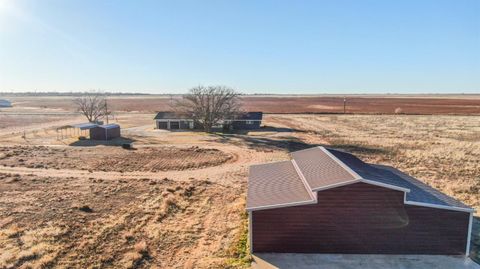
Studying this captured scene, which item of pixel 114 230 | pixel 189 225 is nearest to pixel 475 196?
pixel 189 225

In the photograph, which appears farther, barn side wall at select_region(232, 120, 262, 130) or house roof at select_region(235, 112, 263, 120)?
house roof at select_region(235, 112, 263, 120)

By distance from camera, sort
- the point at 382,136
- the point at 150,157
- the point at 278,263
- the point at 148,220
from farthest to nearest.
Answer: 1. the point at 382,136
2. the point at 150,157
3. the point at 148,220
4. the point at 278,263

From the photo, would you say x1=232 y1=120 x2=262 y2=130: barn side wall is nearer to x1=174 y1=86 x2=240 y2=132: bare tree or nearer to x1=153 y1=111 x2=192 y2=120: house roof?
x1=174 y1=86 x2=240 y2=132: bare tree

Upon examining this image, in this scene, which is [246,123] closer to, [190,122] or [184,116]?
[190,122]

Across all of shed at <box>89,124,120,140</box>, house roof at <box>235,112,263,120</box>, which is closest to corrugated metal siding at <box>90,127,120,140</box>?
shed at <box>89,124,120,140</box>

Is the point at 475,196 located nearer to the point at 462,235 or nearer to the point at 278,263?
the point at 462,235
